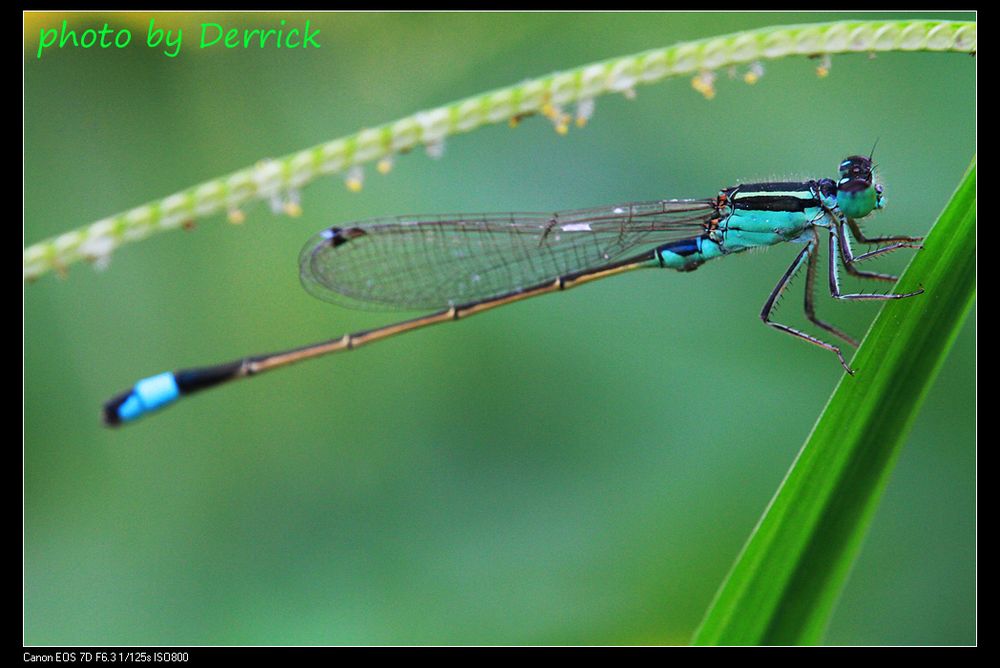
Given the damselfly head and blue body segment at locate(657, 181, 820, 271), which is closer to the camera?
the damselfly head

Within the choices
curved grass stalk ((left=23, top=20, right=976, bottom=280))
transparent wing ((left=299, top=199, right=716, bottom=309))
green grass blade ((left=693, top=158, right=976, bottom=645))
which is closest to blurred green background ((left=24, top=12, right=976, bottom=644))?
transparent wing ((left=299, top=199, right=716, bottom=309))

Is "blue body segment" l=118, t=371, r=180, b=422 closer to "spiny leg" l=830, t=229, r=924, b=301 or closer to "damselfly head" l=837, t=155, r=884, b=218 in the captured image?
"spiny leg" l=830, t=229, r=924, b=301

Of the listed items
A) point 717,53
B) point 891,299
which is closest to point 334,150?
point 717,53

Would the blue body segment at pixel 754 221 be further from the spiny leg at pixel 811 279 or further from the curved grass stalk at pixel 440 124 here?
the curved grass stalk at pixel 440 124

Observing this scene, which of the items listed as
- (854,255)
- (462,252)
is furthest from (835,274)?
(462,252)

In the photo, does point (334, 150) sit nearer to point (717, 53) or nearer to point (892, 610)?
point (717, 53)

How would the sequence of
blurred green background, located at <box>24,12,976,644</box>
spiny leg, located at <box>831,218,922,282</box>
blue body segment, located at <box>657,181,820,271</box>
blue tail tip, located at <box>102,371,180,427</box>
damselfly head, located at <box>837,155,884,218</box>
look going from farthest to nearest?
blurred green background, located at <box>24,12,976,644</box> → blue body segment, located at <box>657,181,820,271</box> → damselfly head, located at <box>837,155,884,218</box> → blue tail tip, located at <box>102,371,180,427</box> → spiny leg, located at <box>831,218,922,282</box>

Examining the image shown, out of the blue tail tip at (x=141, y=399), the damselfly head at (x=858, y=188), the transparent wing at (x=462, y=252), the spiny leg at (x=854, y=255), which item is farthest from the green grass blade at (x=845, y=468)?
the blue tail tip at (x=141, y=399)

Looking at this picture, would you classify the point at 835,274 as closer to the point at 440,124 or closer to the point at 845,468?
the point at 845,468

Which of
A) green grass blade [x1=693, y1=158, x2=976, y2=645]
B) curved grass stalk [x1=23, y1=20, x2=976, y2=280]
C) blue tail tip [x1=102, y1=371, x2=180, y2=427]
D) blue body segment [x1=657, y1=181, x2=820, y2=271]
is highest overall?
curved grass stalk [x1=23, y1=20, x2=976, y2=280]
